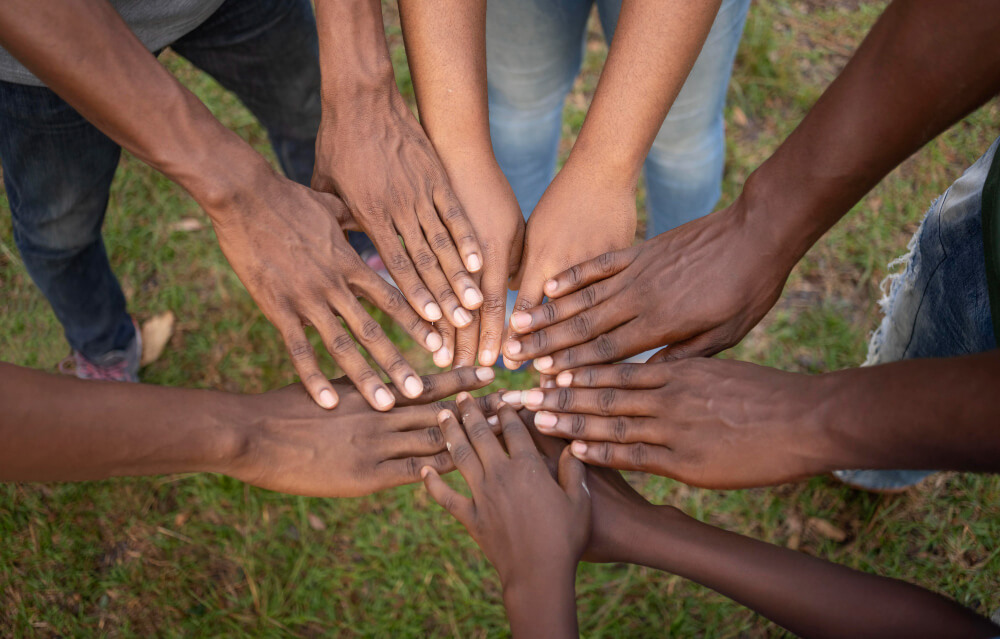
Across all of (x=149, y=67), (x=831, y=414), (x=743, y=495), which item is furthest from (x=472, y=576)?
(x=149, y=67)

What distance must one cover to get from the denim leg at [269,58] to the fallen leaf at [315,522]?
139 cm

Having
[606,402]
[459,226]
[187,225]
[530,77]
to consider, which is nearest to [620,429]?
[606,402]

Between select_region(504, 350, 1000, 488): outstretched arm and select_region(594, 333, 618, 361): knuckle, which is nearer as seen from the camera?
select_region(504, 350, 1000, 488): outstretched arm

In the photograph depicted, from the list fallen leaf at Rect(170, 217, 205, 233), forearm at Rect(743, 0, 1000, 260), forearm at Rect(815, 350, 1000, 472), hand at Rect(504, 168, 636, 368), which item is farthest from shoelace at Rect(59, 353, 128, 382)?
forearm at Rect(815, 350, 1000, 472)

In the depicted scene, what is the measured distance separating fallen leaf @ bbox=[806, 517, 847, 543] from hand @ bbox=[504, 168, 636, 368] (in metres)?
1.35

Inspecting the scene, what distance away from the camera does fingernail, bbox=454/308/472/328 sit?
192 cm

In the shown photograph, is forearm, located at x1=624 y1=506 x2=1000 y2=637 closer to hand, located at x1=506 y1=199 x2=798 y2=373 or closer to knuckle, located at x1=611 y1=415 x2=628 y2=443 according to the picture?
knuckle, located at x1=611 y1=415 x2=628 y2=443

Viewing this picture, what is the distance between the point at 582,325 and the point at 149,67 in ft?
4.27

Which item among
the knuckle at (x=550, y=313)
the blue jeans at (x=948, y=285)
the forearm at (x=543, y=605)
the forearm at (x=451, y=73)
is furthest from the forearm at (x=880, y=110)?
the forearm at (x=543, y=605)

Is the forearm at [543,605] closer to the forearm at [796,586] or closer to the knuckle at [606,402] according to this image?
the forearm at [796,586]

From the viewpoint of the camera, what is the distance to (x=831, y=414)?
150 cm

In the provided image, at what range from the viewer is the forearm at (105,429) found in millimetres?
1464

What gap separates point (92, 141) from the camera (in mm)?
1854

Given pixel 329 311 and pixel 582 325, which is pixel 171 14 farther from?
pixel 582 325
